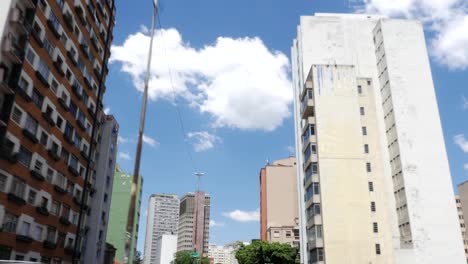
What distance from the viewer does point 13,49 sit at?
3073cm

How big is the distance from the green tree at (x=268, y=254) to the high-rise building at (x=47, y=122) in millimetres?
37598

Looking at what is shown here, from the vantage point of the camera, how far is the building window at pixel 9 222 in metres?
30.2

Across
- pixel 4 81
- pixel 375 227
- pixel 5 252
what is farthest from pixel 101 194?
pixel 375 227

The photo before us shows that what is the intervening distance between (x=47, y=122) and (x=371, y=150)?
45703 mm

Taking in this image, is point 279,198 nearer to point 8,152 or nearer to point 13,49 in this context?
point 8,152

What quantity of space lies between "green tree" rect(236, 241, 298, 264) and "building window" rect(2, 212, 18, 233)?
5194 cm

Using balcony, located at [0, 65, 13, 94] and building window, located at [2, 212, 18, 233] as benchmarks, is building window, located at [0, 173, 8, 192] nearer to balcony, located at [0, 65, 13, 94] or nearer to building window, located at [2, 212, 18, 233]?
building window, located at [2, 212, 18, 233]

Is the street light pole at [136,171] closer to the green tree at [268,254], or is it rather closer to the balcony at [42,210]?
the balcony at [42,210]

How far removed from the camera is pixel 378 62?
73.6 metres

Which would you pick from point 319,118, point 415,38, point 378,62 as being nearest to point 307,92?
point 319,118

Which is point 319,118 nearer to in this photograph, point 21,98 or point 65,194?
point 65,194

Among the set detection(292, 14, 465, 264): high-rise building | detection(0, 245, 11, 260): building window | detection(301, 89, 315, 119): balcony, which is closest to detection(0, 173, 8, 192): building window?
detection(0, 245, 11, 260): building window

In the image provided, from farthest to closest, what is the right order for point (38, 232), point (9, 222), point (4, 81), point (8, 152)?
point (38, 232) → point (9, 222) → point (4, 81) → point (8, 152)

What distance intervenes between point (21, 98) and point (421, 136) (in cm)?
5689
